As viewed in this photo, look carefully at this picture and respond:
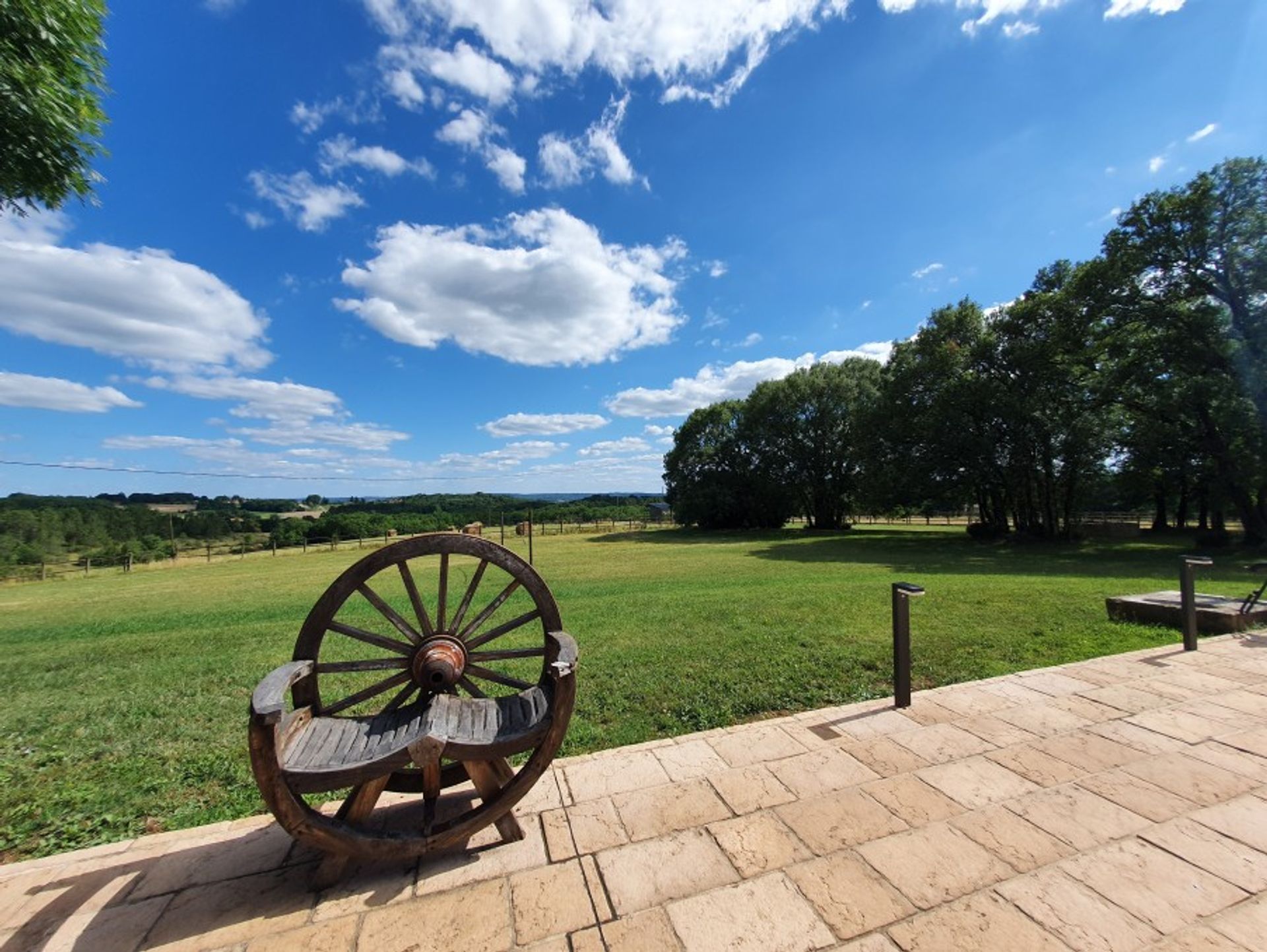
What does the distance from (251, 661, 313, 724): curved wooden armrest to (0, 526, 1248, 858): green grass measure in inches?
52.1

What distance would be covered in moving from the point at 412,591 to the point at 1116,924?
10.3 feet

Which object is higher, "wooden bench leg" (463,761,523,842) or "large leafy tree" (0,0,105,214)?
"large leafy tree" (0,0,105,214)

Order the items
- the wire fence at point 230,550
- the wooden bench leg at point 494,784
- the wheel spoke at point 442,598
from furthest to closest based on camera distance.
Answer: the wire fence at point 230,550 → the wheel spoke at point 442,598 → the wooden bench leg at point 494,784

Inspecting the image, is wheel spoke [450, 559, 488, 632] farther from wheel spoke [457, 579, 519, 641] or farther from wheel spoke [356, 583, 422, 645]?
wheel spoke [356, 583, 422, 645]

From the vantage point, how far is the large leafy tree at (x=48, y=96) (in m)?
2.96

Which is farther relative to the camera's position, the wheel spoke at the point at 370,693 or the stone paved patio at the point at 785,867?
the wheel spoke at the point at 370,693

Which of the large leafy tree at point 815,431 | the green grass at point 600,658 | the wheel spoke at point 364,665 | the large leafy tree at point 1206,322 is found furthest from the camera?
the large leafy tree at point 815,431

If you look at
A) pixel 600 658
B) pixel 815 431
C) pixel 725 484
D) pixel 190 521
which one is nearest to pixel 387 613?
pixel 600 658

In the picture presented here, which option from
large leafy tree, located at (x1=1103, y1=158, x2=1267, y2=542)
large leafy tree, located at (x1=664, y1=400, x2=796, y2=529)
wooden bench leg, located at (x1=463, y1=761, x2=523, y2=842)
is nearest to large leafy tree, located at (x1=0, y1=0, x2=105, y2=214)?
wooden bench leg, located at (x1=463, y1=761, x2=523, y2=842)

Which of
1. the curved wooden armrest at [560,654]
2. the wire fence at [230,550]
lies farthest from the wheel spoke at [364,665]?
the wire fence at [230,550]

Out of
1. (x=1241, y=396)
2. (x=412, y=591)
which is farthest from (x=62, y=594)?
(x=1241, y=396)

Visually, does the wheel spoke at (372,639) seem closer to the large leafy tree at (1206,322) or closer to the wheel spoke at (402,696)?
the wheel spoke at (402,696)

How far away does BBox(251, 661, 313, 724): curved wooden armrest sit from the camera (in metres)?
1.70

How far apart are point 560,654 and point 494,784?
612mm
